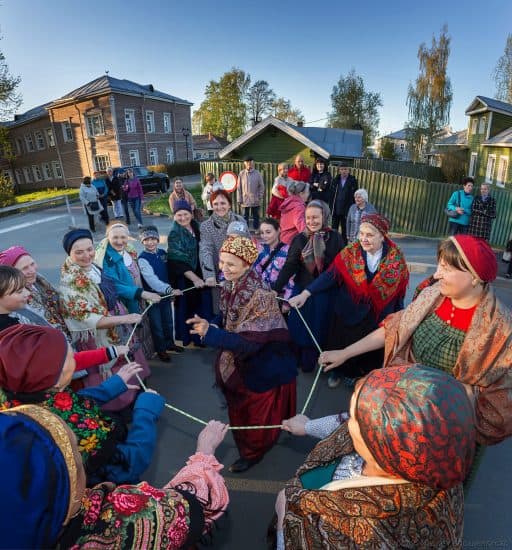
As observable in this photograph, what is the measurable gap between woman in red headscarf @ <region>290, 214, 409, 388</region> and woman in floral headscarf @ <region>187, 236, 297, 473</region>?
0.77 metres

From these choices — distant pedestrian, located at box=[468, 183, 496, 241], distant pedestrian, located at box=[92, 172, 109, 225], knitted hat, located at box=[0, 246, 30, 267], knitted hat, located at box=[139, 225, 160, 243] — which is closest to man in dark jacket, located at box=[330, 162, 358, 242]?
distant pedestrian, located at box=[468, 183, 496, 241]

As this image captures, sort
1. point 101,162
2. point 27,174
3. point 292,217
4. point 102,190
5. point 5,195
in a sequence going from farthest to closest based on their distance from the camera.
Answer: point 27,174 → point 101,162 → point 5,195 → point 102,190 → point 292,217

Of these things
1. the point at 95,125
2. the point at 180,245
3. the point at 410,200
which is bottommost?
the point at 410,200

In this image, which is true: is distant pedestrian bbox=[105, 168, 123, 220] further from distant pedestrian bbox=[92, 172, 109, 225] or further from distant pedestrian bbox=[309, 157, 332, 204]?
distant pedestrian bbox=[309, 157, 332, 204]

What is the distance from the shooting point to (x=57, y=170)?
30750 mm

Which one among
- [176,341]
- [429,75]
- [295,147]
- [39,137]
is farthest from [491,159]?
[39,137]

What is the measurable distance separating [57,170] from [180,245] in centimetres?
3244

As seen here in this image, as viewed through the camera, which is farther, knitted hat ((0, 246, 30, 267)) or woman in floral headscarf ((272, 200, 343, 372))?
Result: woman in floral headscarf ((272, 200, 343, 372))

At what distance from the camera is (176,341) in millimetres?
5199

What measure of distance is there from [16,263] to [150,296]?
4.08 ft

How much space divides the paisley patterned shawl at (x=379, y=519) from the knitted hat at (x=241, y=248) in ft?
5.20

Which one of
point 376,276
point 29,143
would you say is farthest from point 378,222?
point 29,143

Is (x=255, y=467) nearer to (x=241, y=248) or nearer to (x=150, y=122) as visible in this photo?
(x=241, y=248)

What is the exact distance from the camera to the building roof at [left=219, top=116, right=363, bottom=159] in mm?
14288
